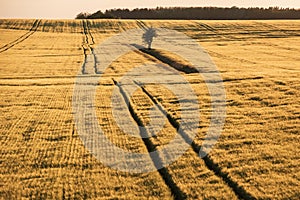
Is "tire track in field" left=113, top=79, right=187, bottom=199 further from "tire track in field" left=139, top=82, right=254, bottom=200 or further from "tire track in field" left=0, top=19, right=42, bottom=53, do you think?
"tire track in field" left=0, top=19, right=42, bottom=53

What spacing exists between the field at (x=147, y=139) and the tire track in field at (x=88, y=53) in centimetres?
19

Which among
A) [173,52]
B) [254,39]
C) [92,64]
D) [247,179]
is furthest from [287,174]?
[254,39]

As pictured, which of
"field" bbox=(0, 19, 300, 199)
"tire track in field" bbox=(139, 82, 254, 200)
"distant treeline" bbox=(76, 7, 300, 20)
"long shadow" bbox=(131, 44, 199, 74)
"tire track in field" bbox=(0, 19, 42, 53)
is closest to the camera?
"tire track in field" bbox=(139, 82, 254, 200)

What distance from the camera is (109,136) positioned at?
635 inches

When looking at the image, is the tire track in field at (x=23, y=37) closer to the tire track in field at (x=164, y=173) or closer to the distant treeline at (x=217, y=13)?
the distant treeline at (x=217, y=13)

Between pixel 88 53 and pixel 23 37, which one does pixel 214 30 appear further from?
pixel 23 37

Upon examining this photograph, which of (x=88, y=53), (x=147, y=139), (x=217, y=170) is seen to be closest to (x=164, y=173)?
(x=217, y=170)

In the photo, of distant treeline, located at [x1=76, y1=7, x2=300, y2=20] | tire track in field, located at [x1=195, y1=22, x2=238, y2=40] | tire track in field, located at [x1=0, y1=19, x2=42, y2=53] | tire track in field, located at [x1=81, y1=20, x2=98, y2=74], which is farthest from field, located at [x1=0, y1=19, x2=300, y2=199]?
distant treeline, located at [x1=76, y1=7, x2=300, y2=20]

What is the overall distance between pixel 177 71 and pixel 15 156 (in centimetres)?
2000

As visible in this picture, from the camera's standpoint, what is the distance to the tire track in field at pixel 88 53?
3384 cm

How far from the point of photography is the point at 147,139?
1566 centimetres

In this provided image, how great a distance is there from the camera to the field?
11.4 metres

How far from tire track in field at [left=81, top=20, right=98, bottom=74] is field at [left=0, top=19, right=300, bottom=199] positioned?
187mm

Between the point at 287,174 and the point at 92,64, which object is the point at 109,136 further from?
the point at 92,64
